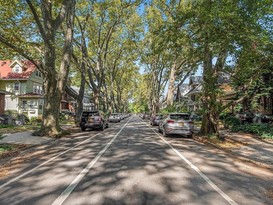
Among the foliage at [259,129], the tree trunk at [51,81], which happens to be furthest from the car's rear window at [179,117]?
the tree trunk at [51,81]

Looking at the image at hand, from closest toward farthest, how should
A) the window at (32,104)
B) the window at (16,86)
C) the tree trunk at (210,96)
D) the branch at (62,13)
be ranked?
the tree trunk at (210,96) < the branch at (62,13) < the window at (32,104) < the window at (16,86)

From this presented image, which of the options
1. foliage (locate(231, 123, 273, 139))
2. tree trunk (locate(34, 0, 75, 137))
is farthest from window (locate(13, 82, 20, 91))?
foliage (locate(231, 123, 273, 139))

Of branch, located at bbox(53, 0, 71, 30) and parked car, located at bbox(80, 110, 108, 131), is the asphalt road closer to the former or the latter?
branch, located at bbox(53, 0, 71, 30)

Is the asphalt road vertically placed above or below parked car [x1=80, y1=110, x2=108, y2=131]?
below

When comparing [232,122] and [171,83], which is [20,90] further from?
[232,122]

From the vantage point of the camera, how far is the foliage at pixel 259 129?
16734mm

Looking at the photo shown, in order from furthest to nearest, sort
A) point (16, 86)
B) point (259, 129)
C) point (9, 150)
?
point (16, 86)
point (259, 129)
point (9, 150)

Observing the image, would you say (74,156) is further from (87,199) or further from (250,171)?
(250,171)

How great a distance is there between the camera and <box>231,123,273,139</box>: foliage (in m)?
16.7

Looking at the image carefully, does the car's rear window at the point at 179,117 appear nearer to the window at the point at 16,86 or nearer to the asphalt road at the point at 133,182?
the asphalt road at the point at 133,182

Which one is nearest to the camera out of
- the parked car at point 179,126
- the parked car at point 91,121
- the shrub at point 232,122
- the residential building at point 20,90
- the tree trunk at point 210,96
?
the tree trunk at point 210,96

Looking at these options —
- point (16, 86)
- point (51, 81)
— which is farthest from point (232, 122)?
point (16, 86)

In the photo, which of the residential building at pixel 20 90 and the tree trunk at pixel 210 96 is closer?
the tree trunk at pixel 210 96

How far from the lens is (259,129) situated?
1855 cm
